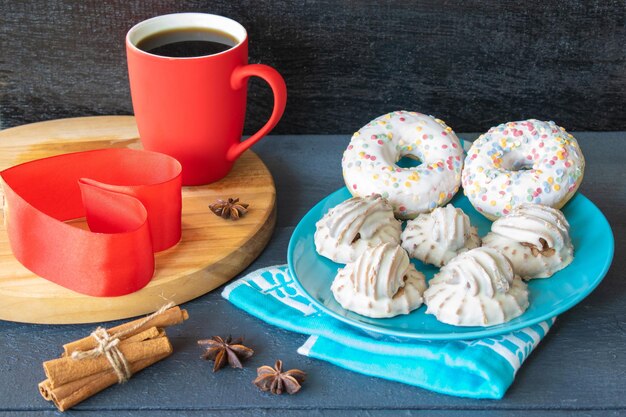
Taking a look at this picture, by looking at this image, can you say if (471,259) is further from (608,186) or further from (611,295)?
(608,186)

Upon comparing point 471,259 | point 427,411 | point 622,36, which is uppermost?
point 622,36

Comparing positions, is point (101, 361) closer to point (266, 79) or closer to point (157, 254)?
point (157, 254)

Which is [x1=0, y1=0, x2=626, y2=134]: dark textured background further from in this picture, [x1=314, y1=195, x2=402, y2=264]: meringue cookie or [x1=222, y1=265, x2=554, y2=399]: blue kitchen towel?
[x1=222, y1=265, x2=554, y2=399]: blue kitchen towel

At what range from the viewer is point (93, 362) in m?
0.91

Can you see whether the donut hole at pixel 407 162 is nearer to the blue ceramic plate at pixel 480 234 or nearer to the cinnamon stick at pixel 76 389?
the blue ceramic plate at pixel 480 234

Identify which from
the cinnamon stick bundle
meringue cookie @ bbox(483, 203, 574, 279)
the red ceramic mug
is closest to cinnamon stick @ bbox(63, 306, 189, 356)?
the cinnamon stick bundle

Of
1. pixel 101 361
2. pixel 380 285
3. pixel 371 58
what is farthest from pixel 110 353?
pixel 371 58

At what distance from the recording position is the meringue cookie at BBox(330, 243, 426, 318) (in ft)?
3.11

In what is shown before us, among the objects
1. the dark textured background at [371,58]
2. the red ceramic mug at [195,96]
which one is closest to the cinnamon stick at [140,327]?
A: the red ceramic mug at [195,96]

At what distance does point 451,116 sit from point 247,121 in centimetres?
37

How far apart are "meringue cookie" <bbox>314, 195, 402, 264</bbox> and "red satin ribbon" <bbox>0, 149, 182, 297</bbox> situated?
0.20 metres

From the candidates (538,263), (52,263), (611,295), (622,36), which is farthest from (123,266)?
(622,36)

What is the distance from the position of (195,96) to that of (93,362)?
408 millimetres

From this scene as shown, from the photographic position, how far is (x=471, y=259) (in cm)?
95
